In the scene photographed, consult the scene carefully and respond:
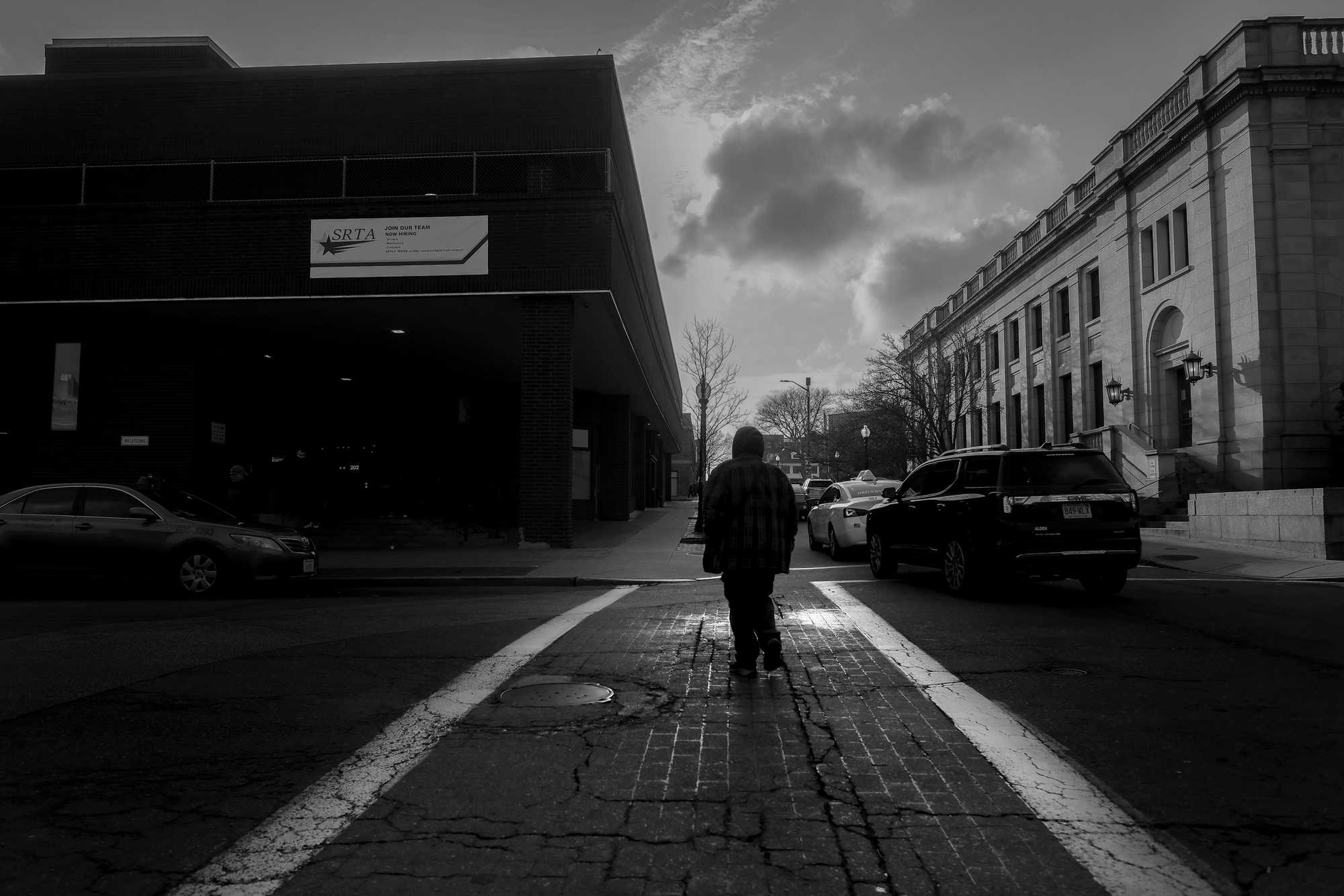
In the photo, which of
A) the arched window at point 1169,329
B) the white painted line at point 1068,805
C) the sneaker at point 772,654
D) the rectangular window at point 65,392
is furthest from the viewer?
the arched window at point 1169,329

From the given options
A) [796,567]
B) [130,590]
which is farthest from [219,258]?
[796,567]

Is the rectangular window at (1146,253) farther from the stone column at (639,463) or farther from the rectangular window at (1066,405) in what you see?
the stone column at (639,463)

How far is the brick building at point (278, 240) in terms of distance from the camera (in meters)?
17.0

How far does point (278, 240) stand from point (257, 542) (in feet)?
25.8

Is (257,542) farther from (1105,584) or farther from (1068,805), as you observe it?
(1068,805)

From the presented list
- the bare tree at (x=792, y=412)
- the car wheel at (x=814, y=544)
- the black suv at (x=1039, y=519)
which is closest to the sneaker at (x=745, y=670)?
the black suv at (x=1039, y=519)

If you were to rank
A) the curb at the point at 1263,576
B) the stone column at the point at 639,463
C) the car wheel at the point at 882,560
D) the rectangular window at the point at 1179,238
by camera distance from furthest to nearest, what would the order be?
the stone column at the point at 639,463 → the rectangular window at the point at 1179,238 → the car wheel at the point at 882,560 → the curb at the point at 1263,576

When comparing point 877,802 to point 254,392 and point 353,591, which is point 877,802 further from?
point 254,392

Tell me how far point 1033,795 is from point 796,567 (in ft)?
37.1

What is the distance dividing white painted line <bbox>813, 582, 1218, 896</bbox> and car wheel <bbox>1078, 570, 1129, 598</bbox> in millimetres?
5335

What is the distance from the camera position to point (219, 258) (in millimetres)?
17188

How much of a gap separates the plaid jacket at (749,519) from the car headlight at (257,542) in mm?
7618

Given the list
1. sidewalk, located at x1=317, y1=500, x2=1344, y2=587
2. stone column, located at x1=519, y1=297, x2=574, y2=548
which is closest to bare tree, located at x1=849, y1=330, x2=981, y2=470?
sidewalk, located at x1=317, y1=500, x2=1344, y2=587

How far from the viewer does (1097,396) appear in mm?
31188
